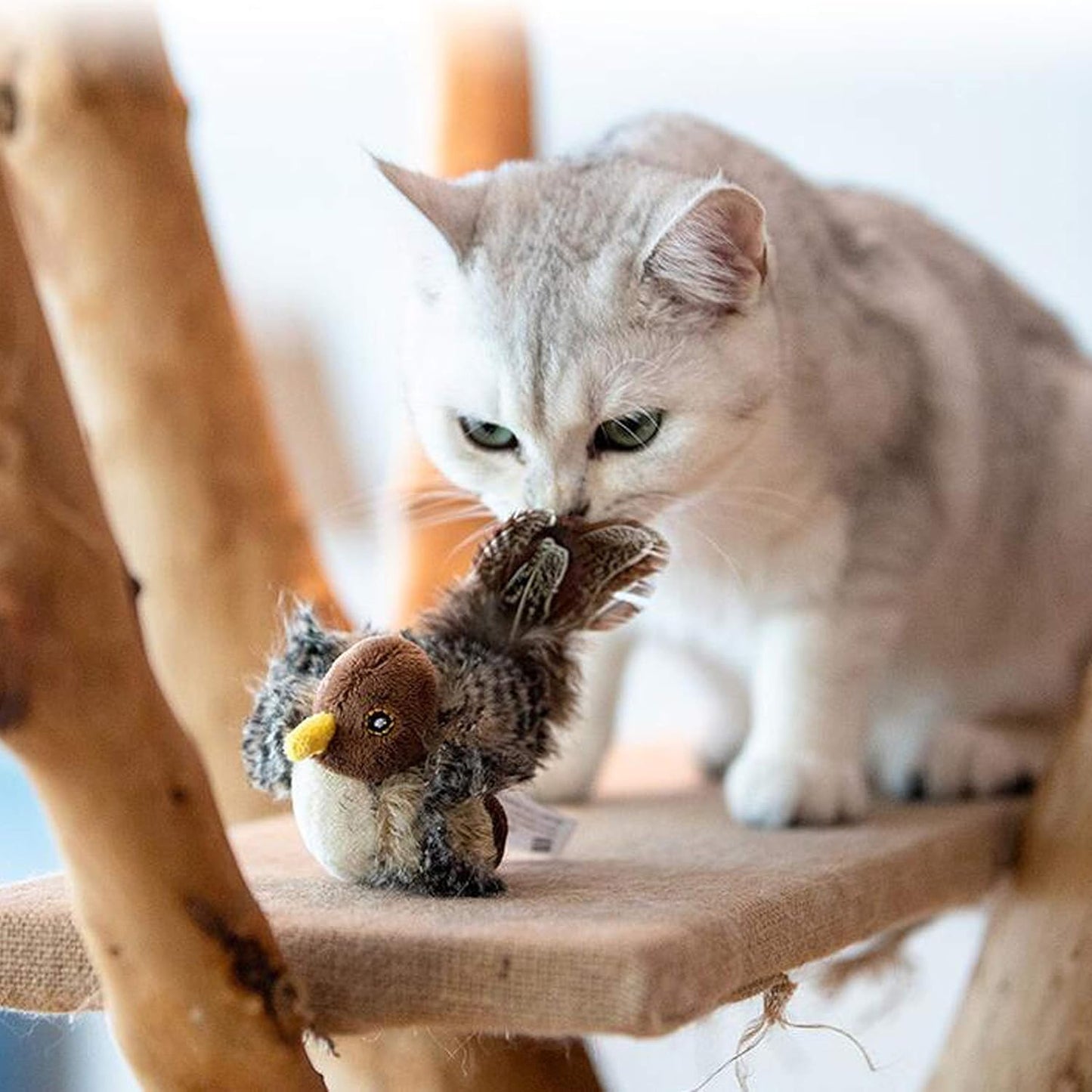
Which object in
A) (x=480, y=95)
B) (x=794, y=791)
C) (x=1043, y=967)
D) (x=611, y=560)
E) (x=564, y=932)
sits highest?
(x=480, y=95)

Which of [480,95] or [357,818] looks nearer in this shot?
[357,818]

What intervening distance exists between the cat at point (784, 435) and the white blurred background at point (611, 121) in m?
0.68

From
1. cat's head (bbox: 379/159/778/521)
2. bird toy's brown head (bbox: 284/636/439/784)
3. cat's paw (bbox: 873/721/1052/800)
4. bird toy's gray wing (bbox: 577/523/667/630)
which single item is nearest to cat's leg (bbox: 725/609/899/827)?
cat's paw (bbox: 873/721/1052/800)

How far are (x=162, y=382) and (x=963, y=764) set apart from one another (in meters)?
0.74

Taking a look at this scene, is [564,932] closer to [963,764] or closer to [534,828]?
[534,828]

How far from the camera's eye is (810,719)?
4.22 ft

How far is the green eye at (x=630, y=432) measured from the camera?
3.51ft

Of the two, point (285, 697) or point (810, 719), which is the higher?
point (285, 697)

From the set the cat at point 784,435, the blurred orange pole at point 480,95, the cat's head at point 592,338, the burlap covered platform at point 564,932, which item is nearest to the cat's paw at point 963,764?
the cat at point 784,435

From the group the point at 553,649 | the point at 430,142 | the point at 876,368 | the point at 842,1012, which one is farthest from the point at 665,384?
the point at 842,1012

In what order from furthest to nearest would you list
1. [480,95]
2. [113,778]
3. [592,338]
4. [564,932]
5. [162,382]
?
[480,95]
[162,382]
[592,338]
[564,932]
[113,778]

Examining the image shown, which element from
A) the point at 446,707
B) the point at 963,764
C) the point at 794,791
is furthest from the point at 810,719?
the point at 446,707

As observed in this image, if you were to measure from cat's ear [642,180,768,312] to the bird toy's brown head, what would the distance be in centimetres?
34

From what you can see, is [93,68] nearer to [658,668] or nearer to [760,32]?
[760,32]
